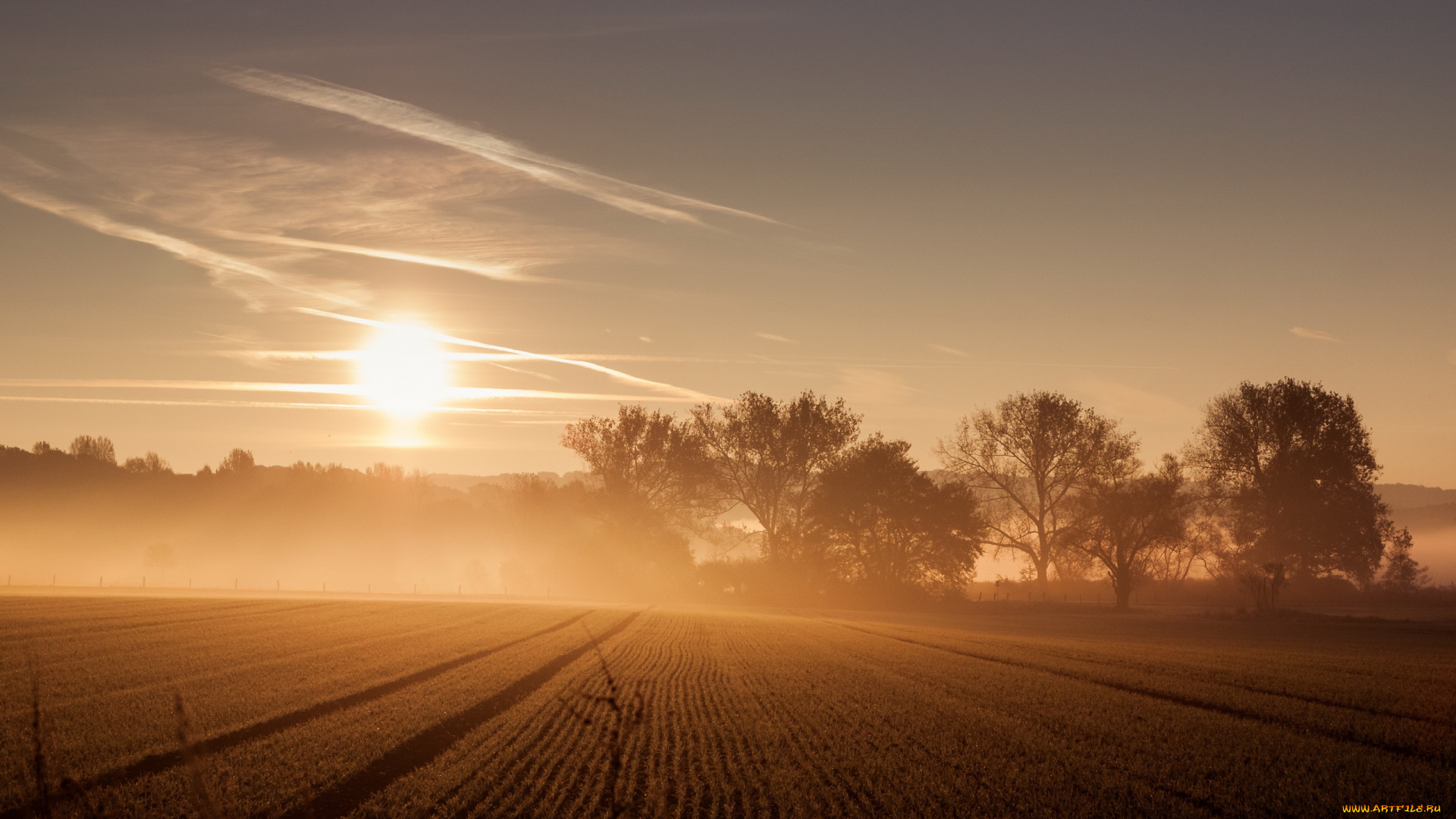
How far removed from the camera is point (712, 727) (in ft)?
61.3

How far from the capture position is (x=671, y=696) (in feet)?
74.6

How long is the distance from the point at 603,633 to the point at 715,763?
2963cm

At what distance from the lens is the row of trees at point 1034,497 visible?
74062 millimetres

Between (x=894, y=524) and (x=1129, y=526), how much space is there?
1999 cm

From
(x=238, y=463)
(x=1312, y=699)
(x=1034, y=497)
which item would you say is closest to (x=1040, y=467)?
(x=1034, y=497)

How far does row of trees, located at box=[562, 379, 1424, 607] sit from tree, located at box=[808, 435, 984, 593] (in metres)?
0.15

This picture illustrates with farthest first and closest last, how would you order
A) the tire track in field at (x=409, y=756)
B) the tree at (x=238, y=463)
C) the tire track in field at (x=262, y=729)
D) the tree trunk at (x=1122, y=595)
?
the tree at (x=238, y=463), the tree trunk at (x=1122, y=595), the tire track in field at (x=262, y=729), the tire track in field at (x=409, y=756)

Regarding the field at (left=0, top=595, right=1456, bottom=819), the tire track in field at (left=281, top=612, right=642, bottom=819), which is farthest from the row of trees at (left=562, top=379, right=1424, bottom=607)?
the tire track in field at (left=281, top=612, right=642, bottom=819)

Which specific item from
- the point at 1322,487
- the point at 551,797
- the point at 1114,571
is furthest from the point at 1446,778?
the point at 1322,487

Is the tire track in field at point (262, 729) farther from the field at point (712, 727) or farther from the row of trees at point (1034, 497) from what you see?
the row of trees at point (1034, 497)

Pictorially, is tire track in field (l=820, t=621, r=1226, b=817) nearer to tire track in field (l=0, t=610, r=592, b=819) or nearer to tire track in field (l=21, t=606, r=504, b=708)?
tire track in field (l=0, t=610, r=592, b=819)

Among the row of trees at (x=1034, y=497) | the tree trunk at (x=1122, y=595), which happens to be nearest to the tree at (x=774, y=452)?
the row of trees at (x=1034, y=497)

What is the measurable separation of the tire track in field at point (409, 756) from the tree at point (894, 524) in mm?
57537

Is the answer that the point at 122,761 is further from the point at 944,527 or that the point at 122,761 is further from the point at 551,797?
the point at 944,527
